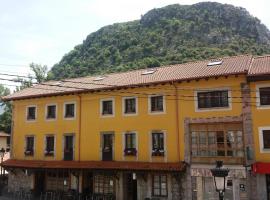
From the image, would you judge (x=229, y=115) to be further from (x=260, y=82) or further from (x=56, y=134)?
(x=56, y=134)

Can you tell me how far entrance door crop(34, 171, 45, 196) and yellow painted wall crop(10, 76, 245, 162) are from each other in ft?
4.50

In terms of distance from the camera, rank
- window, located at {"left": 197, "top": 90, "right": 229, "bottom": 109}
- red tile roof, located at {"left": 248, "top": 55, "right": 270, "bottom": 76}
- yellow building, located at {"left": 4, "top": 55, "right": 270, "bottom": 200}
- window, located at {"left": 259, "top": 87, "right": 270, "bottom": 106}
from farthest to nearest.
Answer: window, located at {"left": 197, "top": 90, "right": 229, "bottom": 109}
yellow building, located at {"left": 4, "top": 55, "right": 270, "bottom": 200}
window, located at {"left": 259, "top": 87, "right": 270, "bottom": 106}
red tile roof, located at {"left": 248, "top": 55, "right": 270, "bottom": 76}

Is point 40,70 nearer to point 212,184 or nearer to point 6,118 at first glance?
point 6,118

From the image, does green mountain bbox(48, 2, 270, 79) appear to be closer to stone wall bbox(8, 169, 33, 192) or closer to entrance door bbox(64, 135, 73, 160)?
stone wall bbox(8, 169, 33, 192)

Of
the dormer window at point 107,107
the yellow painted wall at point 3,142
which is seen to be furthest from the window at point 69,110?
the yellow painted wall at point 3,142

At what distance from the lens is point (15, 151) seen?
1194 inches

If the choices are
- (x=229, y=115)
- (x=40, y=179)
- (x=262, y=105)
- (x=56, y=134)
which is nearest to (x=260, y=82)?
(x=262, y=105)

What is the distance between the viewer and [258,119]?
20875 mm

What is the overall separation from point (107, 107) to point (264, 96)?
11354 millimetres

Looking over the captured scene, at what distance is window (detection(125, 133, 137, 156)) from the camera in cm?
2462

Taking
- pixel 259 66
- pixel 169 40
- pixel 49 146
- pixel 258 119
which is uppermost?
pixel 169 40

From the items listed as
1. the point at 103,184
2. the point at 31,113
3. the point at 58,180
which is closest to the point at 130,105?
the point at 103,184

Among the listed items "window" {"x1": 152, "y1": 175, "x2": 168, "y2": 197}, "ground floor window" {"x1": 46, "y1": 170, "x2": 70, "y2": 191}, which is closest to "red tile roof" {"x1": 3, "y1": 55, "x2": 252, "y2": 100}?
"ground floor window" {"x1": 46, "y1": 170, "x2": 70, "y2": 191}

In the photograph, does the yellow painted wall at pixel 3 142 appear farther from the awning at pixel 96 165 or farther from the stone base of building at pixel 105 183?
the awning at pixel 96 165
